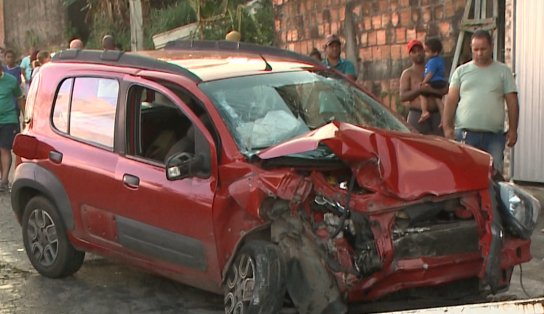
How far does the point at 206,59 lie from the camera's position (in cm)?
629

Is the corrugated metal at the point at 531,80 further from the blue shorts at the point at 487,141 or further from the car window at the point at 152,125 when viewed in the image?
the car window at the point at 152,125

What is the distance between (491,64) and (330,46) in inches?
94.8

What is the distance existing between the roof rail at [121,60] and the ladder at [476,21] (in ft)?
16.5

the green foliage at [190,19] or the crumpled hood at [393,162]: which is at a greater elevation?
the green foliage at [190,19]

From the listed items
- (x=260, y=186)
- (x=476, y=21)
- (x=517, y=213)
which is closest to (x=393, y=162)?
(x=260, y=186)

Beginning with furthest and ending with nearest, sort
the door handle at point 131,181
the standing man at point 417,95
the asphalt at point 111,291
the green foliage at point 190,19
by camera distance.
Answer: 1. the green foliage at point 190,19
2. the standing man at point 417,95
3. the asphalt at point 111,291
4. the door handle at point 131,181

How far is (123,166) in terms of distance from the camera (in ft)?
19.3

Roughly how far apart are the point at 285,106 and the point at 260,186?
3.35 ft

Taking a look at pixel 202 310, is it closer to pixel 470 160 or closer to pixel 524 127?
pixel 470 160

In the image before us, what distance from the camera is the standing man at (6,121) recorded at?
36.7 ft

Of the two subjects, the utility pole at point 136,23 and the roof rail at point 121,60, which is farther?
the utility pole at point 136,23

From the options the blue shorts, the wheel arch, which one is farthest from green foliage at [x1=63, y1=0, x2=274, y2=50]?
the wheel arch

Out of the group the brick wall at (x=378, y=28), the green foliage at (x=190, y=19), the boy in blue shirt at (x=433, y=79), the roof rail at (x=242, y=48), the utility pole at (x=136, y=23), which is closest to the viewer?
the roof rail at (x=242, y=48)

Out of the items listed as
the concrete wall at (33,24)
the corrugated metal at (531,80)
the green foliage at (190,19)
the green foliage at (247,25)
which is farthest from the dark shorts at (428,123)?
the concrete wall at (33,24)
